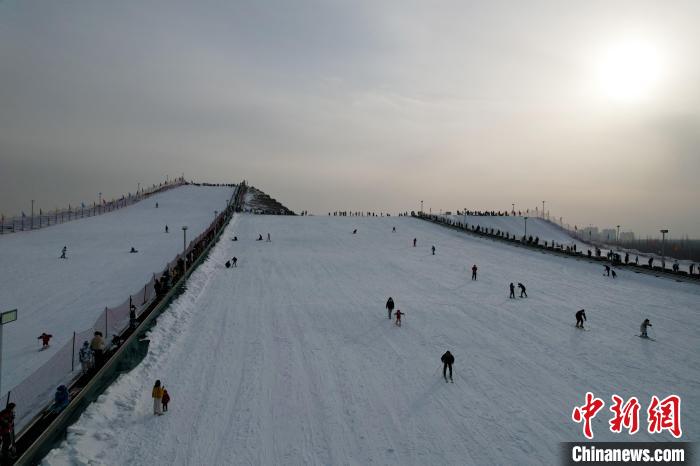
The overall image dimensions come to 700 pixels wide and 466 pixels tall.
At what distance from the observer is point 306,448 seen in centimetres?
1086

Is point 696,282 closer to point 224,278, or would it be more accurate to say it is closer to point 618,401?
point 618,401

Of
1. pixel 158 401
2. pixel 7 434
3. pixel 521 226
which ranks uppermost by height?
pixel 521 226

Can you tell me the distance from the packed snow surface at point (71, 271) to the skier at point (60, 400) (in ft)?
17.2

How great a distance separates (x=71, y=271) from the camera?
29.4m

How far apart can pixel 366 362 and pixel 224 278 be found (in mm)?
14912

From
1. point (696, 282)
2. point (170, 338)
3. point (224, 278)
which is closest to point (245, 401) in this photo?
point (170, 338)

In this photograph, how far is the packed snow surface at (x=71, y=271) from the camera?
18656mm

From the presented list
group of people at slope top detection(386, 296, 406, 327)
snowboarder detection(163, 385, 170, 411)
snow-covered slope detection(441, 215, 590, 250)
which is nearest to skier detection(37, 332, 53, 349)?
snowboarder detection(163, 385, 170, 411)

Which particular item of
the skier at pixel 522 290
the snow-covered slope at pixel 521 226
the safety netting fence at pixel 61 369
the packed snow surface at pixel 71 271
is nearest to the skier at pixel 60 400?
the safety netting fence at pixel 61 369

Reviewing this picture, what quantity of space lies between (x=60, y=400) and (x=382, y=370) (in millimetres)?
9045

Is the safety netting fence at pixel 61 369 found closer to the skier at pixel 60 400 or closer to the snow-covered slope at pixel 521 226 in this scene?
the skier at pixel 60 400

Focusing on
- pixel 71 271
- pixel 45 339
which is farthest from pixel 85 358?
pixel 71 271

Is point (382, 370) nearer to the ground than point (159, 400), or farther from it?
farther from it

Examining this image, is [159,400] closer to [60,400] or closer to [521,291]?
[60,400]
